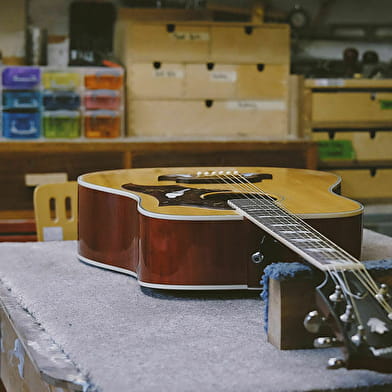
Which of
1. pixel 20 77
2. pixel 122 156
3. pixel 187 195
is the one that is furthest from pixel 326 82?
pixel 187 195

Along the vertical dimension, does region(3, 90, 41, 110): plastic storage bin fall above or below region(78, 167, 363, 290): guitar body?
above

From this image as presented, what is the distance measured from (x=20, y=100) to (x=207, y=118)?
82cm

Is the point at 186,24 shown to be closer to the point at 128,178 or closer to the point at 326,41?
the point at 326,41

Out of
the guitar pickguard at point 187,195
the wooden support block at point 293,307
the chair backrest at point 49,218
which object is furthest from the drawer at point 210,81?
the wooden support block at point 293,307

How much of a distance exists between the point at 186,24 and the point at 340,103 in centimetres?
78

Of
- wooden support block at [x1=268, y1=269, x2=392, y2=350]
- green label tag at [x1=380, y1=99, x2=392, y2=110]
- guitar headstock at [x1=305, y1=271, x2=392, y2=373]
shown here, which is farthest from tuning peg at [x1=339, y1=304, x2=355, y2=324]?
green label tag at [x1=380, y1=99, x2=392, y2=110]

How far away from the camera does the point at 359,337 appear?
2.72 feet

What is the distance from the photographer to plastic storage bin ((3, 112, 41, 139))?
3.12 metres

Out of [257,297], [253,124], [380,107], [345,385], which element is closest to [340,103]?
[380,107]

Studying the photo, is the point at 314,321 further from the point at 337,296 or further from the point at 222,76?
the point at 222,76

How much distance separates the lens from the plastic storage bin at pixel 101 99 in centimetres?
322

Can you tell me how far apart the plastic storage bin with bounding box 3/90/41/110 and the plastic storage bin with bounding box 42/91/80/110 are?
0.04 m

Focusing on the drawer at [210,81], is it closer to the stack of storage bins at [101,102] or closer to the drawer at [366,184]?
the stack of storage bins at [101,102]

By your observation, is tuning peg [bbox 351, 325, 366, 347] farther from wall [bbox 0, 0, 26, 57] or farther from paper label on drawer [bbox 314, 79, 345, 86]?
wall [bbox 0, 0, 26, 57]
